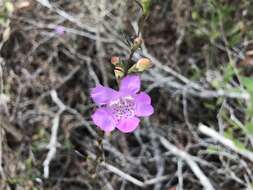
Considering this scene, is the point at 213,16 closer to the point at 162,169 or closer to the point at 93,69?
the point at 93,69

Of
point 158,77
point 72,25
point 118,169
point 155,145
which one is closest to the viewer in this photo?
point 118,169

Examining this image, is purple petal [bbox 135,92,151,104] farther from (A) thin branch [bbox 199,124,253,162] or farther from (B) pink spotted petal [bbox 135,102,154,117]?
(A) thin branch [bbox 199,124,253,162]

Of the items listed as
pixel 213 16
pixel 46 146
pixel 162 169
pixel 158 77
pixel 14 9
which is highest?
pixel 14 9

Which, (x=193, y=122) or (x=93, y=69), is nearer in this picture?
(x=193, y=122)

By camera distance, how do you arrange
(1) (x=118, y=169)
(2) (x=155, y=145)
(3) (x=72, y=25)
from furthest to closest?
1. (3) (x=72, y=25)
2. (2) (x=155, y=145)
3. (1) (x=118, y=169)

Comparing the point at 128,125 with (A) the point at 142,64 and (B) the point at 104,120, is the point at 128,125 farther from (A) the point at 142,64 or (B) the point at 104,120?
(A) the point at 142,64

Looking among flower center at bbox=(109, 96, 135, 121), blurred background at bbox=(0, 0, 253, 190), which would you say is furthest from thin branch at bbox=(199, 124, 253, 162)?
flower center at bbox=(109, 96, 135, 121)

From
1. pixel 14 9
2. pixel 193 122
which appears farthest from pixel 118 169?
pixel 14 9

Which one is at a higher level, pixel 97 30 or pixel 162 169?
pixel 97 30
